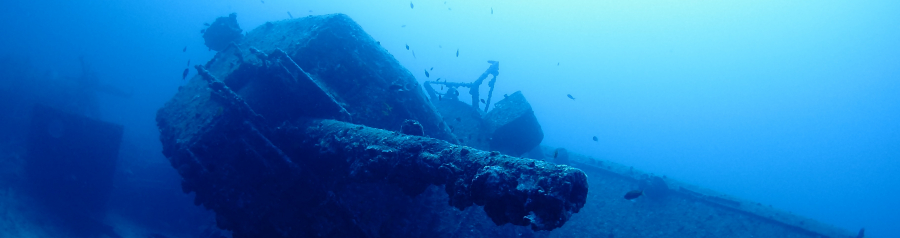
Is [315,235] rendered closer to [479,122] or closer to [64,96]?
[479,122]

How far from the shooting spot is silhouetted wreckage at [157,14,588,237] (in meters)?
3.33

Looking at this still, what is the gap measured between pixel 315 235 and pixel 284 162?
1289 mm

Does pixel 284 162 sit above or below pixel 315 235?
above

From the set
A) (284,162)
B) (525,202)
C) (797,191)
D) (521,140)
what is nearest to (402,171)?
(525,202)

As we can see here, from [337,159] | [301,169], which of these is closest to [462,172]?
[337,159]

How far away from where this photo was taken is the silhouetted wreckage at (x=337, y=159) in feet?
10.9

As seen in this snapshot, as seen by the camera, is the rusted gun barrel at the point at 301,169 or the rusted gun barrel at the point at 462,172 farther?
the rusted gun barrel at the point at 301,169

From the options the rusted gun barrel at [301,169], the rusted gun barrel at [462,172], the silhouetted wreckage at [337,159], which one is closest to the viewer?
the rusted gun barrel at [462,172]

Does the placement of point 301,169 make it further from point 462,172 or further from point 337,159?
point 462,172

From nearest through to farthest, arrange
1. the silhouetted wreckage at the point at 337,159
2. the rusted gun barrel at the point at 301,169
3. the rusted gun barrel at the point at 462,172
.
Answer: the rusted gun barrel at the point at 462,172
the silhouetted wreckage at the point at 337,159
the rusted gun barrel at the point at 301,169

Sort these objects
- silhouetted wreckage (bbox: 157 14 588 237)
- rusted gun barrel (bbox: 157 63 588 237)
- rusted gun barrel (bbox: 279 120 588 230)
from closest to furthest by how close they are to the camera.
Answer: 1. rusted gun barrel (bbox: 279 120 588 230)
2. silhouetted wreckage (bbox: 157 14 588 237)
3. rusted gun barrel (bbox: 157 63 588 237)

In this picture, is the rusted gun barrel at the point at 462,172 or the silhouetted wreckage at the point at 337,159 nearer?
the rusted gun barrel at the point at 462,172

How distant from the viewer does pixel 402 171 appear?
450cm

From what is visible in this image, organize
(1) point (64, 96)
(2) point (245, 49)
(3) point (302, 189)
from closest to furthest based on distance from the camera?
(3) point (302, 189) → (2) point (245, 49) → (1) point (64, 96)
